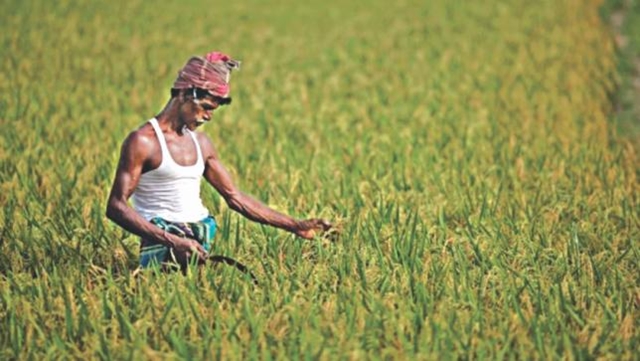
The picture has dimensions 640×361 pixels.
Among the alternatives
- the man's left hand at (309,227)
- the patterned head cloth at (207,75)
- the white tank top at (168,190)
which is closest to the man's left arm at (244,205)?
the man's left hand at (309,227)

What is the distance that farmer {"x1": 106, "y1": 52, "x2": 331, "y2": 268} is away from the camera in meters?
3.92

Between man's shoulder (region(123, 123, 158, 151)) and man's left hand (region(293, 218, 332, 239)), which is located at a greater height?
man's shoulder (region(123, 123, 158, 151))

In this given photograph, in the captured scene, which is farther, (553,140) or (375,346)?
(553,140)

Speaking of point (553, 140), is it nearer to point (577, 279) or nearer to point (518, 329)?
point (577, 279)

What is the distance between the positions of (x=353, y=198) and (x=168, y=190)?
1713 millimetres

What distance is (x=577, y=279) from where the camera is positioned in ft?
14.4

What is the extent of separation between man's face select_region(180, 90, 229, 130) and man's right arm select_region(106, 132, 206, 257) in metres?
0.16

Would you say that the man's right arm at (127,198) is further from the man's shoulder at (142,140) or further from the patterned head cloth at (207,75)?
the patterned head cloth at (207,75)

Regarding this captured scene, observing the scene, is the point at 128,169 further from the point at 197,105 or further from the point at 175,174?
the point at 197,105

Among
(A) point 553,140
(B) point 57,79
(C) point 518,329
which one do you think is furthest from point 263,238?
(B) point 57,79

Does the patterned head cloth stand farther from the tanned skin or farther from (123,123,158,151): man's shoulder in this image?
(123,123,158,151): man's shoulder

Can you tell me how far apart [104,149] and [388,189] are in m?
1.85

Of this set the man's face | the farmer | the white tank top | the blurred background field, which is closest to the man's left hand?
the farmer

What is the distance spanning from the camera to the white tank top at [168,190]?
3.99m
